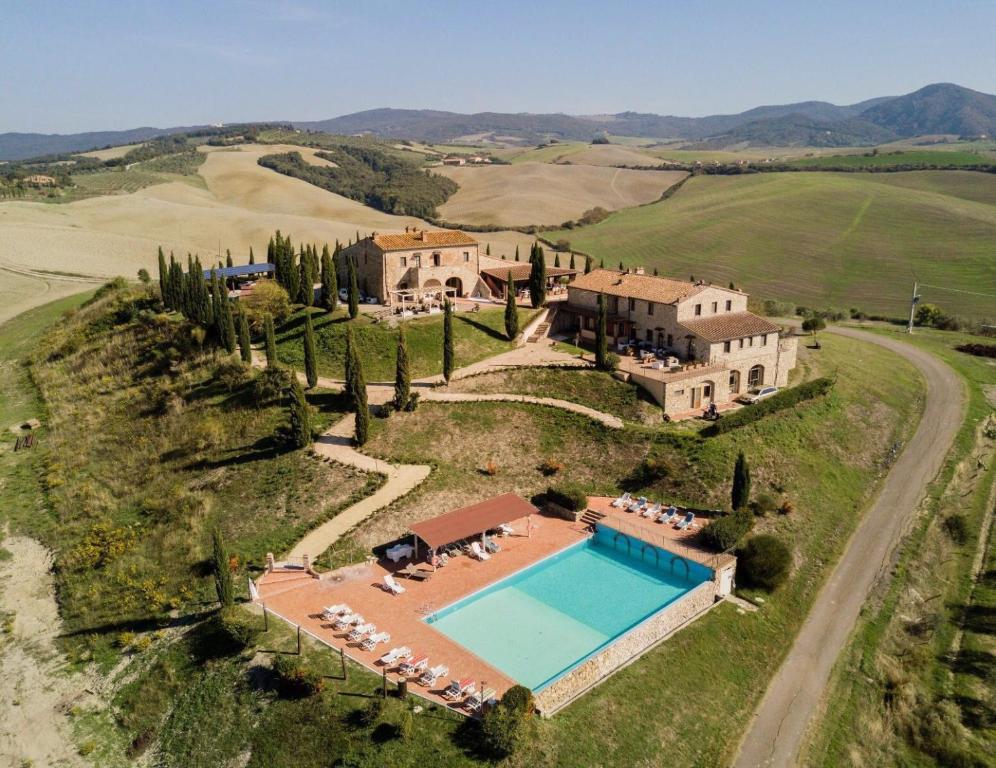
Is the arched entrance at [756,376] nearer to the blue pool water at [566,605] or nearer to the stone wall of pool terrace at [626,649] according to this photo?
the blue pool water at [566,605]

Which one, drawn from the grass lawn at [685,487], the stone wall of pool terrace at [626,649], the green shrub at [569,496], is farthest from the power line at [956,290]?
the stone wall of pool terrace at [626,649]

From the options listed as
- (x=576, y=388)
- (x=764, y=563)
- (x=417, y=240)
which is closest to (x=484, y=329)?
(x=576, y=388)

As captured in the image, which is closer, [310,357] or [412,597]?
[412,597]

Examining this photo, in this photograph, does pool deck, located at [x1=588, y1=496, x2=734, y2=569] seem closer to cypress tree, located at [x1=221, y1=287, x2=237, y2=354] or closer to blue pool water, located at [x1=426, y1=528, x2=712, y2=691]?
blue pool water, located at [x1=426, y1=528, x2=712, y2=691]

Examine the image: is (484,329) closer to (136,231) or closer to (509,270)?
(509,270)

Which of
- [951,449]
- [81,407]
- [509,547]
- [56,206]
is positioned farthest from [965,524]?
[56,206]

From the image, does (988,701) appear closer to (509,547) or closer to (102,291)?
(509,547)
